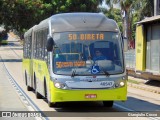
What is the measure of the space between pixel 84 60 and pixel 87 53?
0.87 feet

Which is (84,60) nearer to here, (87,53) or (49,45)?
(87,53)

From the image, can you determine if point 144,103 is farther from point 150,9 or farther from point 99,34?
point 150,9

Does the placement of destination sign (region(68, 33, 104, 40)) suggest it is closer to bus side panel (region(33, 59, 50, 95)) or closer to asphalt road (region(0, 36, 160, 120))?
bus side panel (region(33, 59, 50, 95))

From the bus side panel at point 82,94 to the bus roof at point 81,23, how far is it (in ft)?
6.19

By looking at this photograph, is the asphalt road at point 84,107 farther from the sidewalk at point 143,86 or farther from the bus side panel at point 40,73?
the sidewalk at point 143,86

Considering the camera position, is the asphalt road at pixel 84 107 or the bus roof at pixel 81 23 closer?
the asphalt road at pixel 84 107

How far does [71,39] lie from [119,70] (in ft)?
5.56

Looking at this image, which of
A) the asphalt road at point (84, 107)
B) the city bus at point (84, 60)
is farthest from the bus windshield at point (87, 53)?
the asphalt road at point (84, 107)

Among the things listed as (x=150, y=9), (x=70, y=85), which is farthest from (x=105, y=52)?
(x=150, y=9)

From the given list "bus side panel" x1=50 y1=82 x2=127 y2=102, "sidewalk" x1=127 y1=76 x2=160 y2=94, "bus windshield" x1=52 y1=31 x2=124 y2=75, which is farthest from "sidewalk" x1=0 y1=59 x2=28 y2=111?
"sidewalk" x1=127 y1=76 x2=160 y2=94

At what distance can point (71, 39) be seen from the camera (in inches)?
571

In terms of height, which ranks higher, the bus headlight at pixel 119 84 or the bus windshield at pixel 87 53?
the bus windshield at pixel 87 53

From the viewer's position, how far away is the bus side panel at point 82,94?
1389 cm

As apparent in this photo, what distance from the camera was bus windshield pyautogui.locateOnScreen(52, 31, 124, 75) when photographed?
14.2 metres
